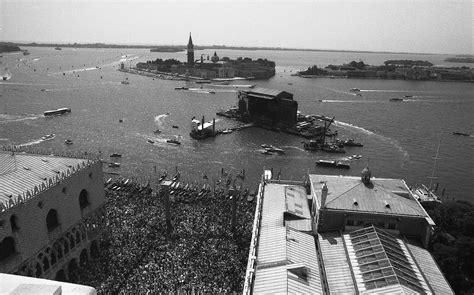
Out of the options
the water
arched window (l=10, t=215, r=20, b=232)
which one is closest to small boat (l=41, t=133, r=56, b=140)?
the water

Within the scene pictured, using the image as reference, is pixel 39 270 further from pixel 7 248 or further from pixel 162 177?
pixel 162 177

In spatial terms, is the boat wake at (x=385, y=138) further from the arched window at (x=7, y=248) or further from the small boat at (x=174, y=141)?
the arched window at (x=7, y=248)

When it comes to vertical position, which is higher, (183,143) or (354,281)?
(354,281)

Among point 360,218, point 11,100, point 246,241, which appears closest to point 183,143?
point 246,241

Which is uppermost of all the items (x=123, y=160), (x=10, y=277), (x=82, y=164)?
(x=10, y=277)

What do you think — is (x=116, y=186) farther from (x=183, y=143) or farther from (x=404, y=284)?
Result: (x=404, y=284)

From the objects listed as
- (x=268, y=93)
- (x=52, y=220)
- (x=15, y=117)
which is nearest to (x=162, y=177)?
(x=52, y=220)

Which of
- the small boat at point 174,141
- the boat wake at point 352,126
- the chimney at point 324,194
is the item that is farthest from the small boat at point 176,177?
the boat wake at point 352,126
